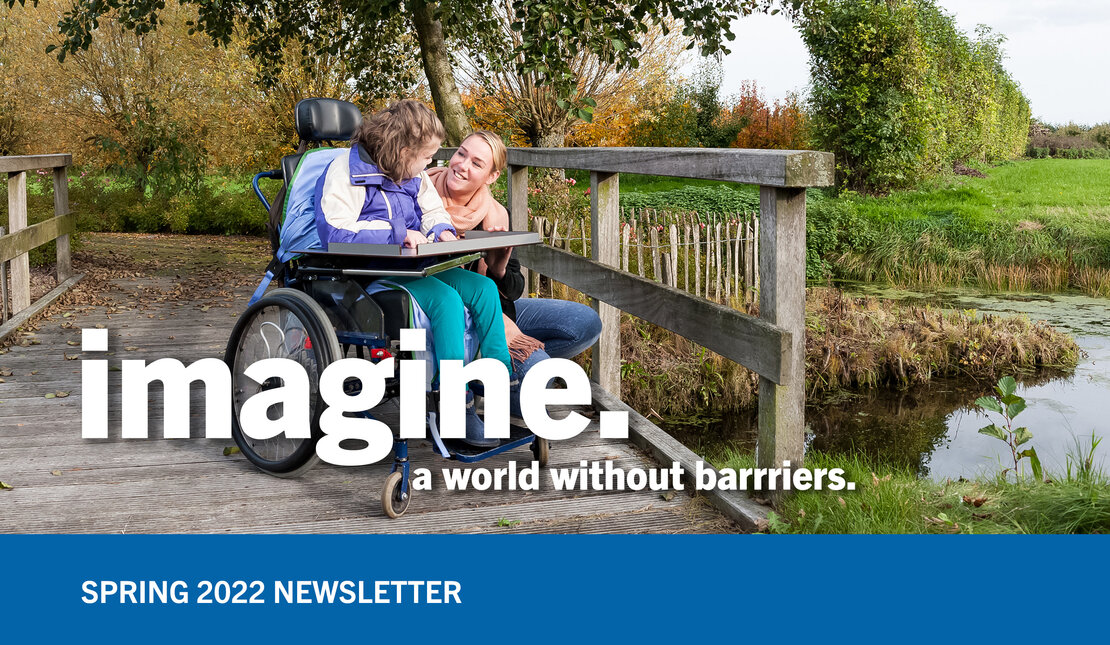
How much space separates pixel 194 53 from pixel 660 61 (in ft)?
24.7

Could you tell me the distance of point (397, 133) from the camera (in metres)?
2.85

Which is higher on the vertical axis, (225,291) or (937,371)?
(225,291)

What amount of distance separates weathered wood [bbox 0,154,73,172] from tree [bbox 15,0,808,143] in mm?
2197

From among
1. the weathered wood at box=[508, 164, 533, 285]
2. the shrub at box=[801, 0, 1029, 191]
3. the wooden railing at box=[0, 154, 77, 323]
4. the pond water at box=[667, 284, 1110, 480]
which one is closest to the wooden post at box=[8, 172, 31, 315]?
the wooden railing at box=[0, 154, 77, 323]

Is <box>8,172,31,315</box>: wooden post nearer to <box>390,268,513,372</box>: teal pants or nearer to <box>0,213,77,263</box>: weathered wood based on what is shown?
<box>0,213,77,263</box>: weathered wood

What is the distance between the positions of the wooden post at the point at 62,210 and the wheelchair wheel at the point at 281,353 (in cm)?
505

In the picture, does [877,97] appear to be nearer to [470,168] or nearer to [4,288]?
[4,288]

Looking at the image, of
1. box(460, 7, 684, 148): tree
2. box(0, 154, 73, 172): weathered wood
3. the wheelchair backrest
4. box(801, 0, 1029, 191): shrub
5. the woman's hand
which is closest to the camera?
the woman's hand

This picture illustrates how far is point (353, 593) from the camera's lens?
226 cm

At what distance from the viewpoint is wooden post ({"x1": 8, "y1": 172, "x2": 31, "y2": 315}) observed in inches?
262

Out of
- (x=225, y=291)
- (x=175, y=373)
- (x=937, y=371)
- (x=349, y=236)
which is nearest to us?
(x=349, y=236)

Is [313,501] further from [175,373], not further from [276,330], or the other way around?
[175,373]

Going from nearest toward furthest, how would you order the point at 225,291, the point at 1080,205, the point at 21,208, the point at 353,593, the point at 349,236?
1. the point at 353,593
2. the point at 349,236
3. the point at 21,208
4. the point at 225,291
5. the point at 1080,205

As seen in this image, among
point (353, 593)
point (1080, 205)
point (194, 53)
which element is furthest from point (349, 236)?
point (1080, 205)
